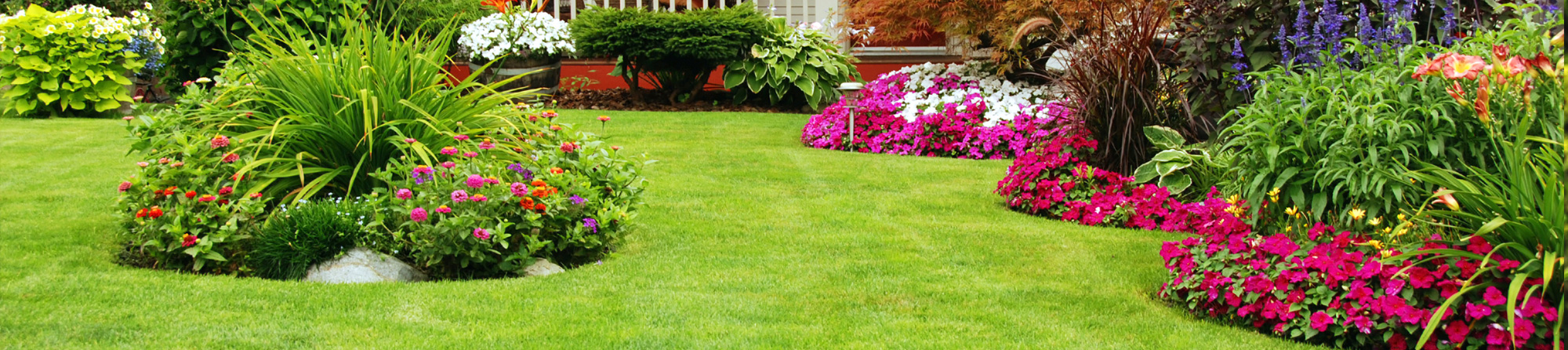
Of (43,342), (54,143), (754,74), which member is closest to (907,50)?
(754,74)

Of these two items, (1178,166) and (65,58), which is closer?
(1178,166)

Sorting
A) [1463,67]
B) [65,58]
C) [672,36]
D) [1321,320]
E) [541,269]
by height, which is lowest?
[541,269]

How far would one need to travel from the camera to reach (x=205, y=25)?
8344 millimetres

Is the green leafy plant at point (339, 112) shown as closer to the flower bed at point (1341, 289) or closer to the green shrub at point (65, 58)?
the flower bed at point (1341, 289)

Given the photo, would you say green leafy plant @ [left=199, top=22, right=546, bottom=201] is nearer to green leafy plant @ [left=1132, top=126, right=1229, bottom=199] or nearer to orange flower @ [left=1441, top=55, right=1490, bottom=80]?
green leafy plant @ [left=1132, top=126, right=1229, bottom=199]

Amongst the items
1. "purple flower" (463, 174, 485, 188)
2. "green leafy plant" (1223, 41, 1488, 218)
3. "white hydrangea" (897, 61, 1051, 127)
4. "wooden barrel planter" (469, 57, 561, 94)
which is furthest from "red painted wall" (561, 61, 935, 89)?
"green leafy plant" (1223, 41, 1488, 218)

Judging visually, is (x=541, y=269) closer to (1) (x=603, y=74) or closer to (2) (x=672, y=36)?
(2) (x=672, y=36)

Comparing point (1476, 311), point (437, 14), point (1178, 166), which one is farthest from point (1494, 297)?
point (437, 14)

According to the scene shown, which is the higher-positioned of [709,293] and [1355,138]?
[1355,138]

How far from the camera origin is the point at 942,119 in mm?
8211

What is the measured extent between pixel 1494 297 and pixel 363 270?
349cm

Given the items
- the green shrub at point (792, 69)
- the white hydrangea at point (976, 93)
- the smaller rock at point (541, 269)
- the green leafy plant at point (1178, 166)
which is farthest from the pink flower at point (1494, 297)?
the green shrub at point (792, 69)

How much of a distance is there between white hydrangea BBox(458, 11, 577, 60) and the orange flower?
901cm

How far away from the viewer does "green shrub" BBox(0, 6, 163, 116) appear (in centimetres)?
880
